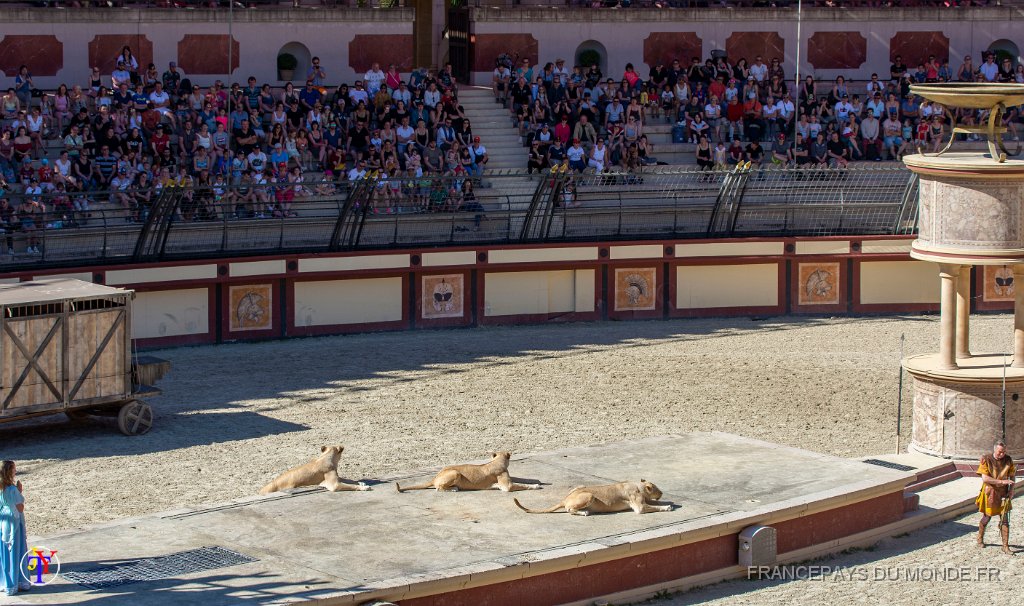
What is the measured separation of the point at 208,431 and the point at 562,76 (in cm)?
1773

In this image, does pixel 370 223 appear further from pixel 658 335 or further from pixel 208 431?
pixel 208 431

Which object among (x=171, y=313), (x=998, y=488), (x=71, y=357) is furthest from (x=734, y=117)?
(x=998, y=488)

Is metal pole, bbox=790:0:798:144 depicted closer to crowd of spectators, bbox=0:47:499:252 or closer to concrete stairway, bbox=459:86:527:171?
concrete stairway, bbox=459:86:527:171

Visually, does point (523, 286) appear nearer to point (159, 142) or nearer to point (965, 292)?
point (159, 142)

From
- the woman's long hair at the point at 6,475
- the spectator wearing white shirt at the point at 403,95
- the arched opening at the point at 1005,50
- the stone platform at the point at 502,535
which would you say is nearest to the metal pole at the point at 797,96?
the arched opening at the point at 1005,50

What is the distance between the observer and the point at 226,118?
33.1 m

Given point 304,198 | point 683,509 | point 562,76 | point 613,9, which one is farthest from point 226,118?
point 683,509

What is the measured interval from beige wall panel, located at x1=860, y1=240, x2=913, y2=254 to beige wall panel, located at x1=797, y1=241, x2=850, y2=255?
0.34 metres

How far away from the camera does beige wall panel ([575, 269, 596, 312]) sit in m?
31.9

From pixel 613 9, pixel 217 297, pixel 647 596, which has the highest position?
pixel 613 9

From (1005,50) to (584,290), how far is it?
16.8 m

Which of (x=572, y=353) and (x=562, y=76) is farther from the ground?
(x=562, y=76)

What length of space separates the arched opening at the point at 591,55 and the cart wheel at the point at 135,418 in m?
20.4

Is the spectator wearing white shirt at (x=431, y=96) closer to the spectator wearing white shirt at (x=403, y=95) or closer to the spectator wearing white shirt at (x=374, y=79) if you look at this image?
the spectator wearing white shirt at (x=403, y=95)
